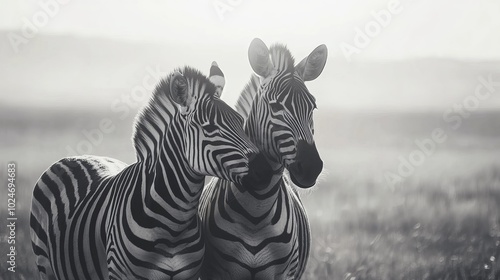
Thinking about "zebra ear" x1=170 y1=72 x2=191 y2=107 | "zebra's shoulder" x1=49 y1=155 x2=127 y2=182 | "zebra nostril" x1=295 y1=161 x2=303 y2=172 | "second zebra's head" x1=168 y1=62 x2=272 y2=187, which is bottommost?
"zebra's shoulder" x1=49 y1=155 x2=127 y2=182

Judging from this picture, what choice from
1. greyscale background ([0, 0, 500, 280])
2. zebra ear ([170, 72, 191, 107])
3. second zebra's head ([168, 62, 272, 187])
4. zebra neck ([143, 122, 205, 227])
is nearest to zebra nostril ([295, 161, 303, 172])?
second zebra's head ([168, 62, 272, 187])

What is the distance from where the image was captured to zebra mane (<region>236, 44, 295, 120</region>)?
373cm

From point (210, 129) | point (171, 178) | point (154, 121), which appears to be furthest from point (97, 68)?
point (210, 129)

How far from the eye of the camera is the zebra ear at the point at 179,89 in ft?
11.1

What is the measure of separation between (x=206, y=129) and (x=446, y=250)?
319 cm

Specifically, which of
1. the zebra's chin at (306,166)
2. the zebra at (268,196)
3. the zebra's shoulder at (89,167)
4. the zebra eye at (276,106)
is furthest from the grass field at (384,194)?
the zebra's chin at (306,166)

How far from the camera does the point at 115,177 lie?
399 cm

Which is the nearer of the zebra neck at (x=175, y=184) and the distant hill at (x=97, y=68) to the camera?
the zebra neck at (x=175, y=184)

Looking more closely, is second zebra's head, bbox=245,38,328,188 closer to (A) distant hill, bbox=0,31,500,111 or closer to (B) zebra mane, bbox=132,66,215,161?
(B) zebra mane, bbox=132,66,215,161

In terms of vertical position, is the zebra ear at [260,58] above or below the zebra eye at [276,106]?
above

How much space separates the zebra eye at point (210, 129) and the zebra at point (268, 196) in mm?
323

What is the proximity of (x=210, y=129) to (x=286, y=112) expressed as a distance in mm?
399

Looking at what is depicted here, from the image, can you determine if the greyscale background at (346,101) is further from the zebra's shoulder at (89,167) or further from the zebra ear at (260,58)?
the zebra ear at (260,58)

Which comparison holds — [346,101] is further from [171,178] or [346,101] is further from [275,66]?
[171,178]
